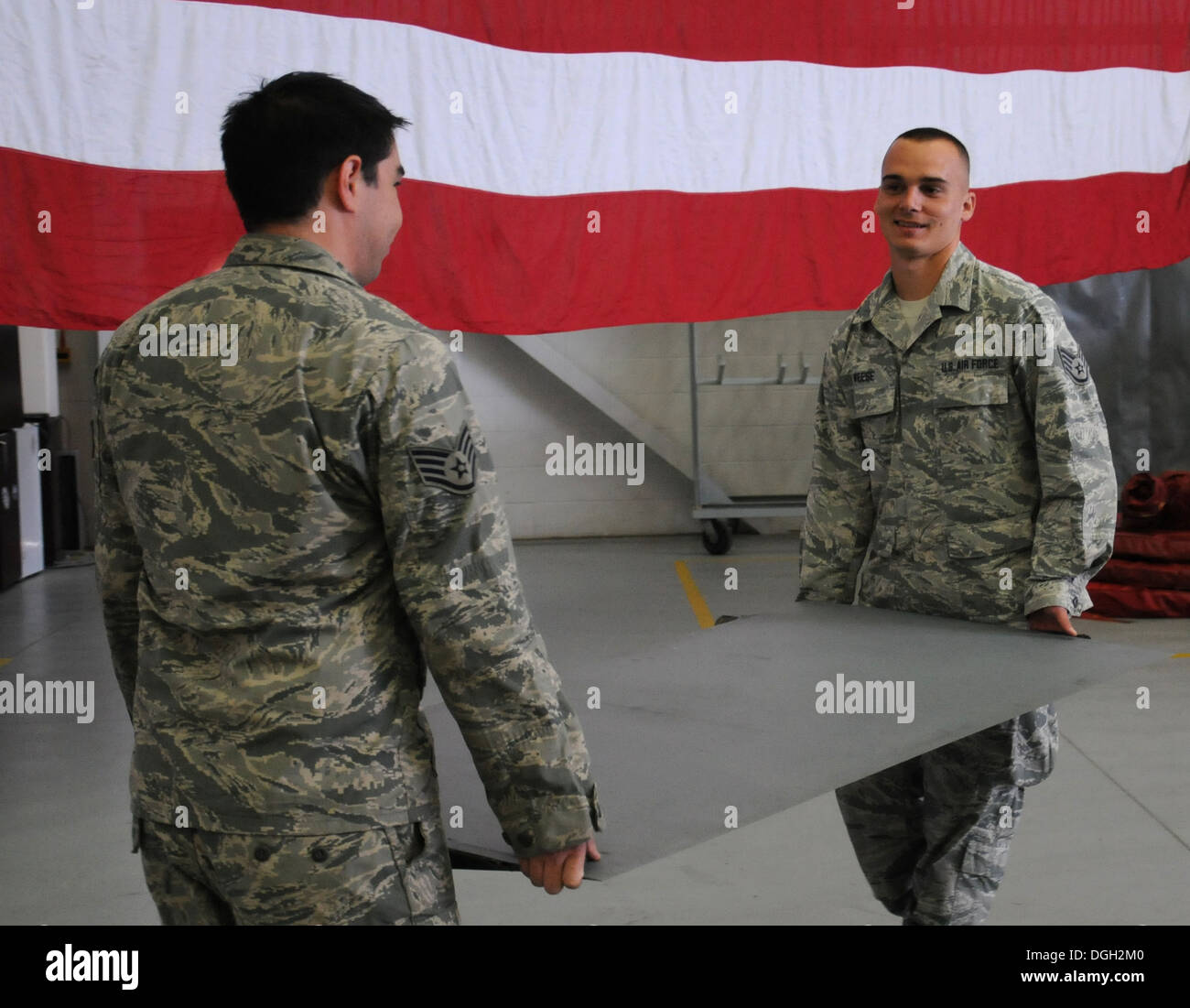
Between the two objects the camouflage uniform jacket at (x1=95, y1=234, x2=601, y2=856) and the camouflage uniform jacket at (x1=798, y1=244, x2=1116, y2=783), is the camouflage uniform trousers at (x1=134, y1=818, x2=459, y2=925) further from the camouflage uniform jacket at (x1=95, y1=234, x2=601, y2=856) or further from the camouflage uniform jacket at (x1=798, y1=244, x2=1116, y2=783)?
the camouflage uniform jacket at (x1=798, y1=244, x2=1116, y2=783)

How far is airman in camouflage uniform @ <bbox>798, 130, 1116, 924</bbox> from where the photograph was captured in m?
2.14

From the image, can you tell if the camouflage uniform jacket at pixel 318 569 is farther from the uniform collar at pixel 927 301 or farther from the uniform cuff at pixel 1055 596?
the uniform collar at pixel 927 301

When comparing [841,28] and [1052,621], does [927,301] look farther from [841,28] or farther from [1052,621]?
[841,28]

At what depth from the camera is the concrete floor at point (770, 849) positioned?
2.98 meters

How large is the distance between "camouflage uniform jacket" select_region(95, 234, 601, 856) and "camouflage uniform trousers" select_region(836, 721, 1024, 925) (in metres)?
1.12

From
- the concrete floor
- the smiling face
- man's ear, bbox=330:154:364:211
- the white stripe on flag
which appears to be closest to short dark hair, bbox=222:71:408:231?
man's ear, bbox=330:154:364:211

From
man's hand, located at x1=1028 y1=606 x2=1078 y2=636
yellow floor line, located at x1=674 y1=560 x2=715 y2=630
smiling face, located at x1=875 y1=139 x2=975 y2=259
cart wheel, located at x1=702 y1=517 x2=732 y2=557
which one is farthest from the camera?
cart wheel, located at x1=702 y1=517 x2=732 y2=557

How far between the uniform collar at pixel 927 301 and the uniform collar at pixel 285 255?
133 cm

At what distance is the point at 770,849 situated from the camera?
338 cm

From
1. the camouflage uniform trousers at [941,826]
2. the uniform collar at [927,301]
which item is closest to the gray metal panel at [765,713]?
the camouflage uniform trousers at [941,826]

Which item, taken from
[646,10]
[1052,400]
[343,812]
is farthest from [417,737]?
[646,10]

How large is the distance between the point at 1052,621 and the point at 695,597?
478 cm

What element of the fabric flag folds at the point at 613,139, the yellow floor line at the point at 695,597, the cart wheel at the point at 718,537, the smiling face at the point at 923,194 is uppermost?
the fabric flag folds at the point at 613,139

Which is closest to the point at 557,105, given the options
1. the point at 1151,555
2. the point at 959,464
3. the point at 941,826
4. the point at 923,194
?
the point at 923,194
